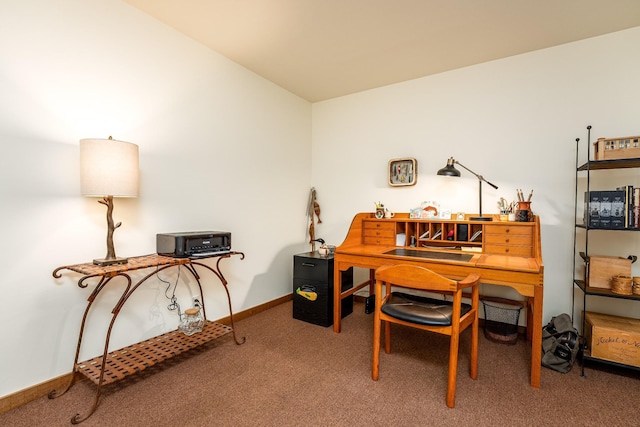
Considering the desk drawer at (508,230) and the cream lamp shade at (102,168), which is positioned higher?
the cream lamp shade at (102,168)

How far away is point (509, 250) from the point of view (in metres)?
2.41

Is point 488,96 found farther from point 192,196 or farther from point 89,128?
point 89,128

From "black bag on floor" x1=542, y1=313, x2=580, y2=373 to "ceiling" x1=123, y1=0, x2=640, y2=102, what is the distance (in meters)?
2.21

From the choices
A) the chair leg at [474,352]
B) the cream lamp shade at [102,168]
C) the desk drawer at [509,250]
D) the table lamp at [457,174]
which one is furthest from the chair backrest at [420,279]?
the cream lamp shade at [102,168]

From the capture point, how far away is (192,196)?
2547 mm

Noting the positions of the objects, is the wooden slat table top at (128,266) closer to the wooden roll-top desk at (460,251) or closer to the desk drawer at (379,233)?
the wooden roll-top desk at (460,251)

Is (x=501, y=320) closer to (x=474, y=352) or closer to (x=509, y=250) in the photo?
(x=509, y=250)

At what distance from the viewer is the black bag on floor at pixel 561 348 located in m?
2.03

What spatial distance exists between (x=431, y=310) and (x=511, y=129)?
1.89 meters

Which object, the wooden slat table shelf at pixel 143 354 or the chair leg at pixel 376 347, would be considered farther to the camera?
the chair leg at pixel 376 347

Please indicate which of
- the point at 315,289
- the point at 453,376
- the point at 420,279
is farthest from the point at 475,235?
the point at 315,289

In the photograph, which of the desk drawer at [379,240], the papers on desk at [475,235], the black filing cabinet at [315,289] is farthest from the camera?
the desk drawer at [379,240]

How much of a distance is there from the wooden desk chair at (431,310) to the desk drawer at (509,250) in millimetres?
696

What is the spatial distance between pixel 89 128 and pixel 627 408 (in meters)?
3.57
